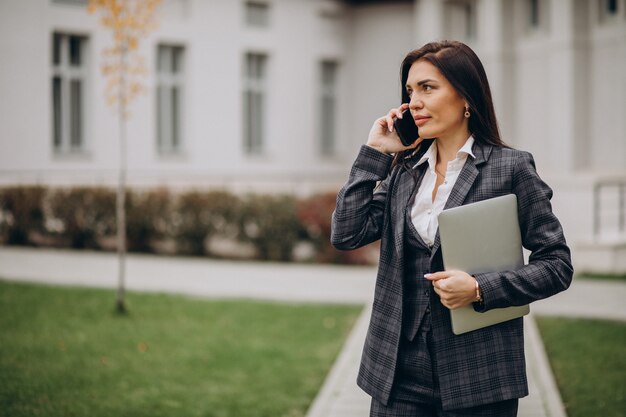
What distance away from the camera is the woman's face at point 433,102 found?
9.30ft

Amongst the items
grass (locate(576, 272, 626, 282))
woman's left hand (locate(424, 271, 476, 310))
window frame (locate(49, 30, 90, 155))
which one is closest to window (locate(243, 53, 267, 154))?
window frame (locate(49, 30, 90, 155))

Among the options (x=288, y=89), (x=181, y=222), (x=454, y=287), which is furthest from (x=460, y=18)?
(x=454, y=287)

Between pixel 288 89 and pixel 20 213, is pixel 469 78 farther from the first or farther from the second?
pixel 288 89

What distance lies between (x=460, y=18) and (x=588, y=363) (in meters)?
19.1

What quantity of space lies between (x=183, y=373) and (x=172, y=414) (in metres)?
1.19

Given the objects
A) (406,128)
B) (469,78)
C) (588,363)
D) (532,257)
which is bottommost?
(588,363)

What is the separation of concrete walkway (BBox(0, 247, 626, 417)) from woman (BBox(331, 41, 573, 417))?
10.9 feet

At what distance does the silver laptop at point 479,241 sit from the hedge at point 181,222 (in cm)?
1144

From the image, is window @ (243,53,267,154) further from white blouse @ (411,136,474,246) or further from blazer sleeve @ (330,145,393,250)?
white blouse @ (411,136,474,246)

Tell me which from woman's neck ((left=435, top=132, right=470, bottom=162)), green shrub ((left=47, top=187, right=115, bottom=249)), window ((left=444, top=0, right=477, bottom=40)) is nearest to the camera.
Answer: woman's neck ((left=435, top=132, right=470, bottom=162))

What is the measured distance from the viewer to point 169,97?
23.7 meters

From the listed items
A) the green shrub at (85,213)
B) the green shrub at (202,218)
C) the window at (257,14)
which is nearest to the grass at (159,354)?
the green shrub at (202,218)

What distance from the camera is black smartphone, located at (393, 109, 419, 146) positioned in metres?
3.04

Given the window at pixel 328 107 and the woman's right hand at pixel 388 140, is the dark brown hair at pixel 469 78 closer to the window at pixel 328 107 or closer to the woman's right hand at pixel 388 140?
the woman's right hand at pixel 388 140
